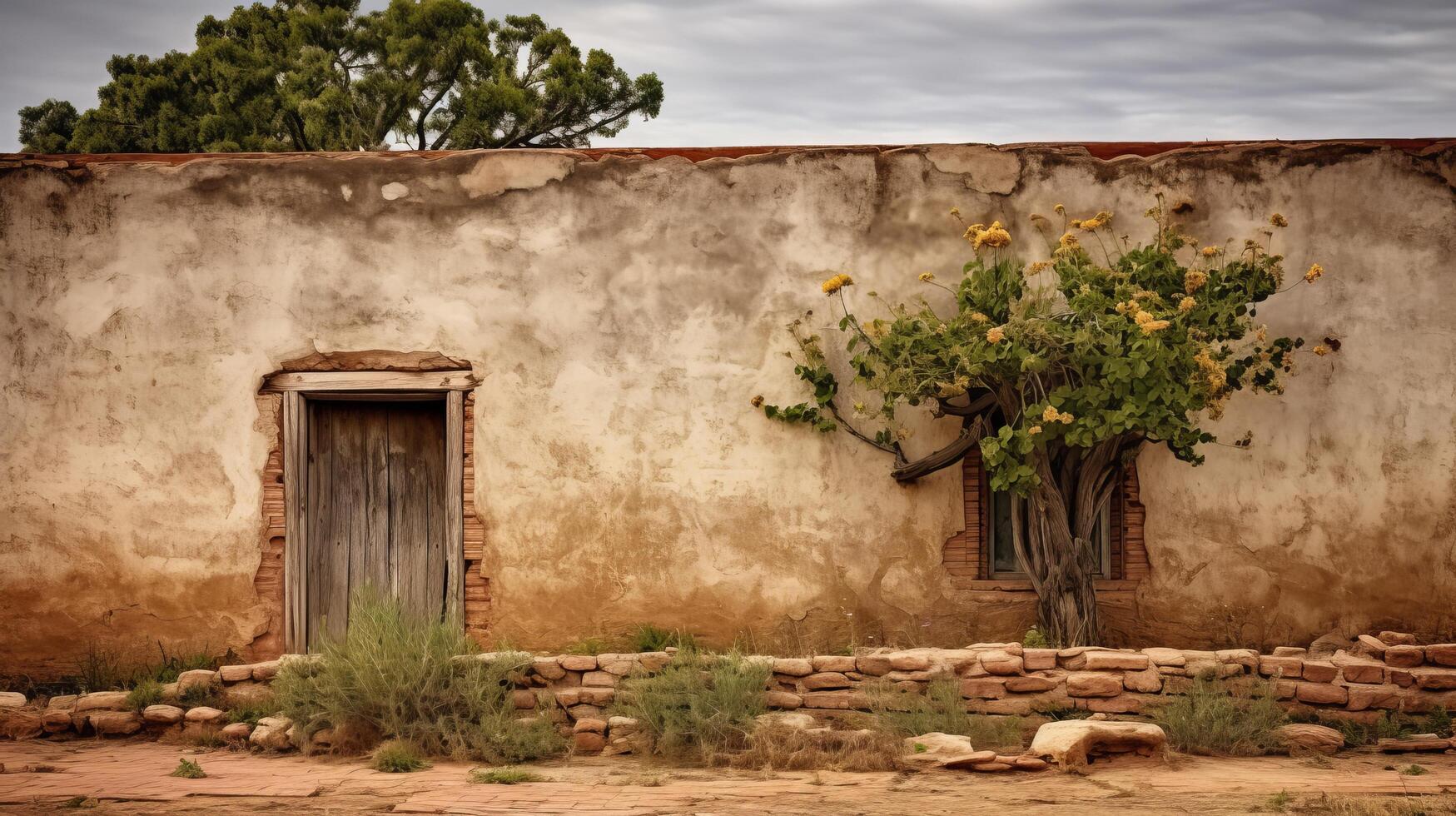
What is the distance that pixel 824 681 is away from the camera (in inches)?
266

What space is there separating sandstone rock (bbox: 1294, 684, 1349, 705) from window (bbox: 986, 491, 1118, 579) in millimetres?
1544

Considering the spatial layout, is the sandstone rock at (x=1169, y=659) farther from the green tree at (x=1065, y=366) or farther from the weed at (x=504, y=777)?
the weed at (x=504, y=777)

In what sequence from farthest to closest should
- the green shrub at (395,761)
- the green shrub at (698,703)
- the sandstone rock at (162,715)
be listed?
the sandstone rock at (162,715), the green shrub at (698,703), the green shrub at (395,761)

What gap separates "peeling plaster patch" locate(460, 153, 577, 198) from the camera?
8062mm

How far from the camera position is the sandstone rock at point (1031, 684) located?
675 centimetres

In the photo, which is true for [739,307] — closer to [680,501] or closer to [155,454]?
[680,501]

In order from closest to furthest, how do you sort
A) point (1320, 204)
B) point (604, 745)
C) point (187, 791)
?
point (187, 791) < point (604, 745) < point (1320, 204)

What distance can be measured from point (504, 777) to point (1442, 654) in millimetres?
4709

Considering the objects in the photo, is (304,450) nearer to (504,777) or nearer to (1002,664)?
(504,777)

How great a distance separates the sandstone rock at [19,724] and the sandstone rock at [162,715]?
Answer: 457 mm

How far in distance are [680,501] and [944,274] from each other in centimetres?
210

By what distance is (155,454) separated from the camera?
802 centimetres

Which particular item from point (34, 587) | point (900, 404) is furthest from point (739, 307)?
point (34, 587)

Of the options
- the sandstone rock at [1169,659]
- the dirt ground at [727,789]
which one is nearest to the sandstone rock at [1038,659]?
the sandstone rock at [1169,659]
